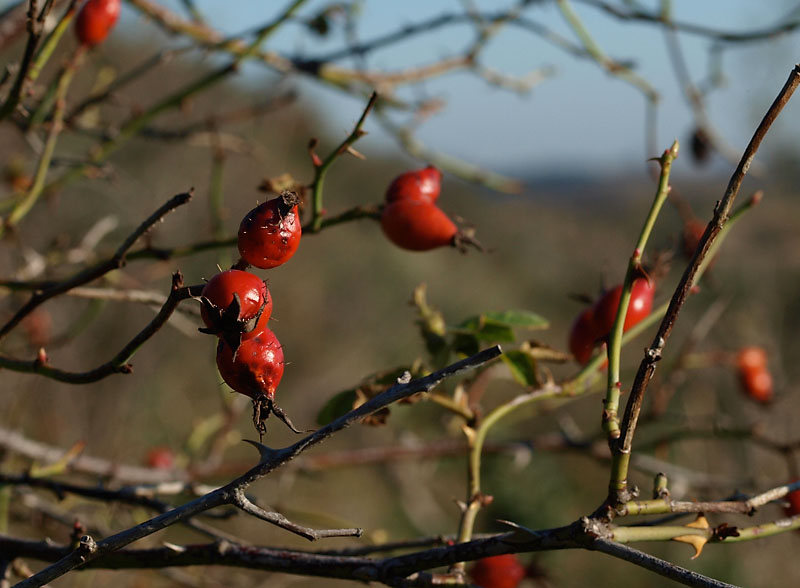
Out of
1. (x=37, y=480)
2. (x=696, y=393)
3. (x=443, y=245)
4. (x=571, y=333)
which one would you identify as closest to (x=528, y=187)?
(x=571, y=333)

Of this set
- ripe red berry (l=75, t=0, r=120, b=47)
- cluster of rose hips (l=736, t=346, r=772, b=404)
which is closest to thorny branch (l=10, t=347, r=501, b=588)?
ripe red berry (l=75, t=0, r=120, b=47)

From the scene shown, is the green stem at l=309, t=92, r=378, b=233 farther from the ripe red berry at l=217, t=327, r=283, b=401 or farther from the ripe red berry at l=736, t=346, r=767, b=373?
the ripe red berry at l=736, t=346, r=767, b=373

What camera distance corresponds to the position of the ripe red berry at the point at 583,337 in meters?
0.96

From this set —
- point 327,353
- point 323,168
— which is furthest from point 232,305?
point 327,353

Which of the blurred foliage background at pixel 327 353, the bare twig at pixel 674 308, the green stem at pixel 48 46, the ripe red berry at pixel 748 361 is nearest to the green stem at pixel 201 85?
the blurred foliage background at pixel 327 353

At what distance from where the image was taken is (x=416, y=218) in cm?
87

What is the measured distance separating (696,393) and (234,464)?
5.47 m

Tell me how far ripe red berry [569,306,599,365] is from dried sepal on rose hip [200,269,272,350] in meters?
0.52

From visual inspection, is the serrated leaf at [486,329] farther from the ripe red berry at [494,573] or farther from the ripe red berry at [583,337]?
the ripe red berry at [494,573]

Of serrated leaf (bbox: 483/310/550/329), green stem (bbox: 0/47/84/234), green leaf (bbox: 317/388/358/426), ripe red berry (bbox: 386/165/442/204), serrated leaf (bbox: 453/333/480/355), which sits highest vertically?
green stem (bbox: 0/47/84/234)

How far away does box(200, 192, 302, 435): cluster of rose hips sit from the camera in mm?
557

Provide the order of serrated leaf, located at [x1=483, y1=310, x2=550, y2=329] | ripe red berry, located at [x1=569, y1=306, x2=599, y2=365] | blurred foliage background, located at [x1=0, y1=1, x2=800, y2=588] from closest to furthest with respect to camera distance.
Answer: serrated leaf, located at [x1=483, y1=310, x2=550, y2=329]
ripe red berry, located at [x1=569, y1=306, x2=599, y2=365]
blurred foliage background, located at [x1=0, y1=1, x2=800, y2=588]

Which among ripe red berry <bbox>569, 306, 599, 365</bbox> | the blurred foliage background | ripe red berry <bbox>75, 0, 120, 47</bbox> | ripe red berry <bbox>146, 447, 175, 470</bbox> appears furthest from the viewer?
ripe red berry <bbox>146, 447, 175, 470</bbox>

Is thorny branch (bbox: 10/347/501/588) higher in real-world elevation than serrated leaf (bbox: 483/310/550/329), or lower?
lower
